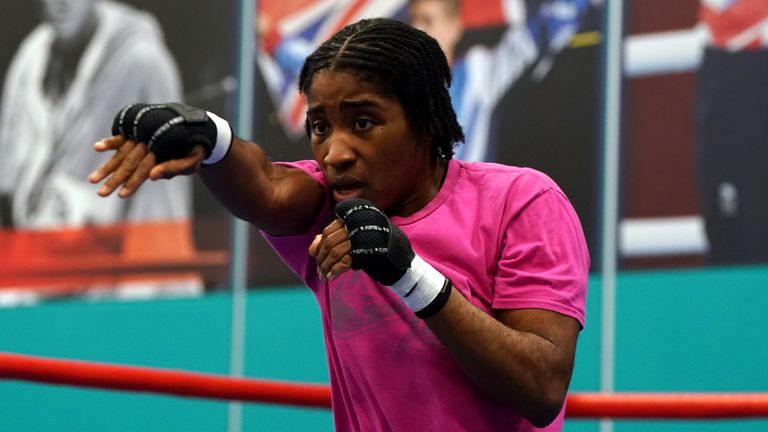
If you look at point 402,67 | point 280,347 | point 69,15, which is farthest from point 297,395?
point 69,15

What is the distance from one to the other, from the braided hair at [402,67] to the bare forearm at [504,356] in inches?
12.6

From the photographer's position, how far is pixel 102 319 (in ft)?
15.6

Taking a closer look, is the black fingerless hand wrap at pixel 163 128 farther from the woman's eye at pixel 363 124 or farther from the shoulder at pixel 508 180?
the shoulder at pixel 508 180

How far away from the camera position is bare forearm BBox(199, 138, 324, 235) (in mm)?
1672

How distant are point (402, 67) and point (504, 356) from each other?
47cm

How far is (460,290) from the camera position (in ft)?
5.46

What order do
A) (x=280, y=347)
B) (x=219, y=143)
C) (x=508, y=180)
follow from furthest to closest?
1. (x=280, y=347)
2. (x=508, y=180)
3. (x=219, y=143)

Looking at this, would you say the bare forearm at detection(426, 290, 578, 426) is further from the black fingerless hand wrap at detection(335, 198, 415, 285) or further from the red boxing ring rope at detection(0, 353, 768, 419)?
the red boxing ring rope at detection(0, 353, 768, 419)

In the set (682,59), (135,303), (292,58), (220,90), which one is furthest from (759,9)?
(135,303)

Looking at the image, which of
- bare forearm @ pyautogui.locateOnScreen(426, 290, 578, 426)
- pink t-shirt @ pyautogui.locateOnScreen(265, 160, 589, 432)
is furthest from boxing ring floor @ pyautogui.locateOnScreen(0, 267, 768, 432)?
bare forearm @ pyautogui.locateOnScreen(426, 290, 578, 426)

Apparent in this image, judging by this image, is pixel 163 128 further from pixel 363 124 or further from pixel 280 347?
pixel 280 347

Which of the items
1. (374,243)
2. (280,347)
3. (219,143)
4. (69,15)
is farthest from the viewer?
(69,15)

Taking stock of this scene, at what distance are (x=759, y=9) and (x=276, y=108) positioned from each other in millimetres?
1992

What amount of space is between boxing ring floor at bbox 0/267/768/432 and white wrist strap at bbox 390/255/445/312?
234 cm
